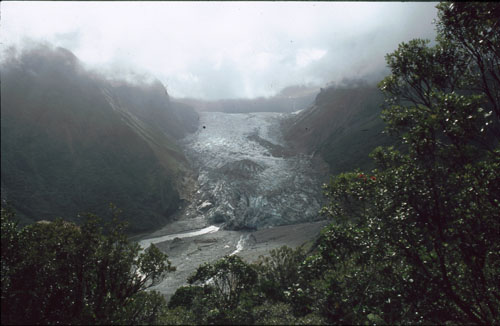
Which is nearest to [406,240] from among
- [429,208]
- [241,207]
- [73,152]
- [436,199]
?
[429,208]

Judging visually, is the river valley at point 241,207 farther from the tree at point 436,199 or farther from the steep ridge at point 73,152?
the tree at point 436,199

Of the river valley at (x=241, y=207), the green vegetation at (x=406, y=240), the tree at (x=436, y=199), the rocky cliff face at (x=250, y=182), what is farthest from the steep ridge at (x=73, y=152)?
the tree at (x=436, y=199)

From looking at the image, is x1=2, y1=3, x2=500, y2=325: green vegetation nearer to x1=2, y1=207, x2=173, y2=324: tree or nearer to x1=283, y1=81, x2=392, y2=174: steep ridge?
x1=2, y1=207, x2=173, y2=324: tree

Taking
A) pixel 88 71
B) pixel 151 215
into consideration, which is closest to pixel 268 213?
pixel 151 215

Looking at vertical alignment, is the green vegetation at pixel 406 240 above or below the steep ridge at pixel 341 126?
below

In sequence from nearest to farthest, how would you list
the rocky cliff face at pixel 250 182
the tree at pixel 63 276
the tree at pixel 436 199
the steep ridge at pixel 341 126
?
the tree at pixel 436 199, the tree at pixel 63 276, the rocky cliff face at pixel 250 182, the steep ridge at pixel 341 126

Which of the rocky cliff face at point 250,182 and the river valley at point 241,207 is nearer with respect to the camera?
the river valley at point 241,207

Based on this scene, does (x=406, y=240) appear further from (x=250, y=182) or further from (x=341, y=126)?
(x=341, y=126)
